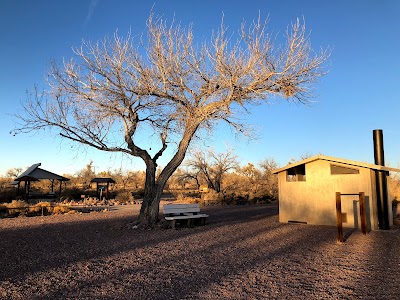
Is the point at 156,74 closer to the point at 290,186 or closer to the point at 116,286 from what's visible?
the point at 290,186

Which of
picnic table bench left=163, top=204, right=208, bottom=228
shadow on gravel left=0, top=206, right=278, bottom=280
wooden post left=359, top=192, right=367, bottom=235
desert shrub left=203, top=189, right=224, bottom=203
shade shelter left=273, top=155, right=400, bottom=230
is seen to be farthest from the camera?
desert shrub left=203, top=189, right=224, bottom=203

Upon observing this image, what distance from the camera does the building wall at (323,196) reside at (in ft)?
40.0

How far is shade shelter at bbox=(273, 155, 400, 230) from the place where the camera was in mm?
12148

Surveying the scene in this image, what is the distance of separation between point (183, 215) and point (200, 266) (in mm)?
6796

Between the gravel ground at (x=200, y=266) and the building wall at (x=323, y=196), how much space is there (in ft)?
5.48

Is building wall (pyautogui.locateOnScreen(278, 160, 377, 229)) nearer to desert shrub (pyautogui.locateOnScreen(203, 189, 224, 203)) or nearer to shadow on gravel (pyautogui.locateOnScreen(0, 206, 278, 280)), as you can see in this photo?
shadow on gravel (pyautogui.locateOnScreen(0, 206, 278, 280))

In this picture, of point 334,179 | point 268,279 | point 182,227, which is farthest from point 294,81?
point 268,279

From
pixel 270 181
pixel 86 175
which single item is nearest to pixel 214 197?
pixel 270 181

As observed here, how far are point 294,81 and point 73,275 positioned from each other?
31.3 feet

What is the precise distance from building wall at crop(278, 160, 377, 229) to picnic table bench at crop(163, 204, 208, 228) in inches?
150

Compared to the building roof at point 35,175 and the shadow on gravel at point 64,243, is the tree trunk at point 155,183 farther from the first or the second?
the building roof at point 35,175

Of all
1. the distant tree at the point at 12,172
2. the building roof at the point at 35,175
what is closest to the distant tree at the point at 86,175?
the distant tree at the point at 12,172

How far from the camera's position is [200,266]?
6.30 meters

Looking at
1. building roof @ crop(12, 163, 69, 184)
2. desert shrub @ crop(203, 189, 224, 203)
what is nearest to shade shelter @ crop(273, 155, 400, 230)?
desert shrub @ crop(203, 189, 224, 203)
